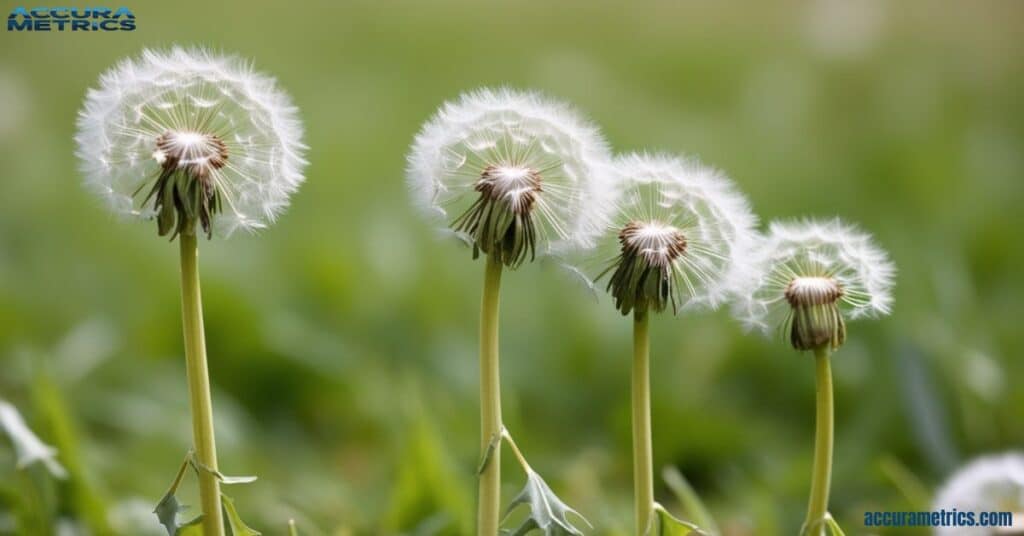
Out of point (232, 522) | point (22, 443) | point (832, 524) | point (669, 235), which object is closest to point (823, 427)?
point (832, 524)

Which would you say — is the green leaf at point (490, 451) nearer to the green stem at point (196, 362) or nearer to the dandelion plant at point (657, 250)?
the dandelion plant at point (657, 250)

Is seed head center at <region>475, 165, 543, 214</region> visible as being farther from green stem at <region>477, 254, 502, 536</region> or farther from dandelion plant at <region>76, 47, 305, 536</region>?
dandelion plant at <region>76, 47, 305, 536</region>

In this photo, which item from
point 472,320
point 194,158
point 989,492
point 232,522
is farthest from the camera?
point 472,320

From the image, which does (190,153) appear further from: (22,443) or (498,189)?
(22,443)

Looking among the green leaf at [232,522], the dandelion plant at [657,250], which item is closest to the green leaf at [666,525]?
the dandelion plant at [657,250]

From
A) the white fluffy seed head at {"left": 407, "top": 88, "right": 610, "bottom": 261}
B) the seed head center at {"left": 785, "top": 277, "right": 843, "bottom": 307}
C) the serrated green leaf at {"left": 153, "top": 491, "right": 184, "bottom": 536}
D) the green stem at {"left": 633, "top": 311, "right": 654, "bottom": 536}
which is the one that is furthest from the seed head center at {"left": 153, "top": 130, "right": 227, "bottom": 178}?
the seed head center at {"left": 785, "top": 277, "right": 843, "bottom": 307}

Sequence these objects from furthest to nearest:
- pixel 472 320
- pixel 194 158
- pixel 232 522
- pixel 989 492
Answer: pixel 472 320 < pixel 989 492 < pixel 232 522 < pixel 194 158
